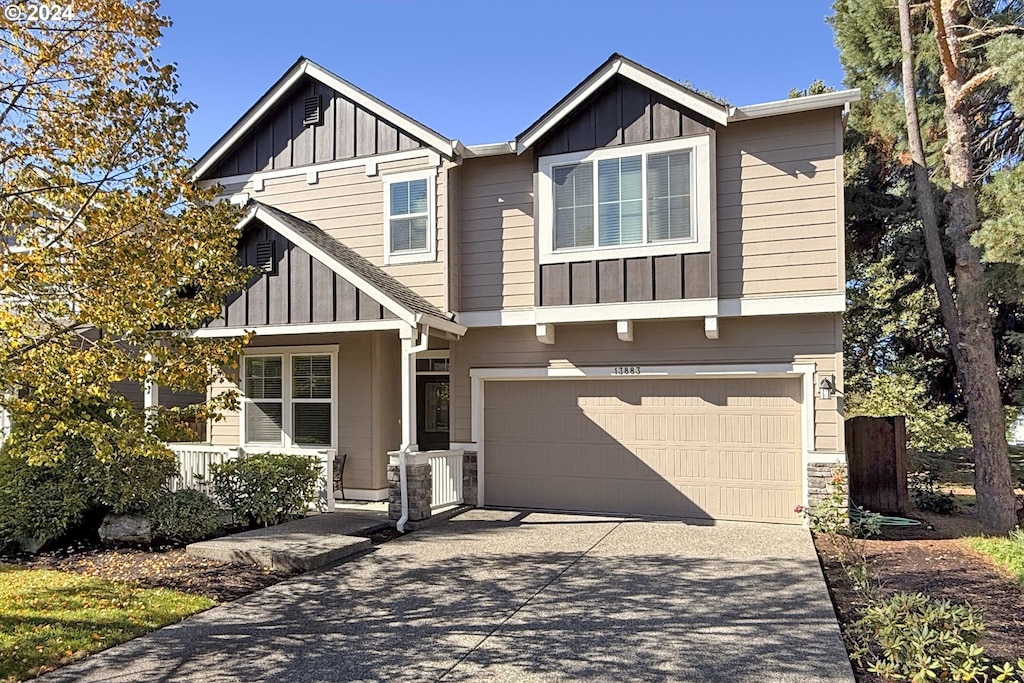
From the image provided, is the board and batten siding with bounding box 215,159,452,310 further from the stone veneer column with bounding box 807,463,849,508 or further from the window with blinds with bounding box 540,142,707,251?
the stone veneer column with bounding box 807,463,849,508

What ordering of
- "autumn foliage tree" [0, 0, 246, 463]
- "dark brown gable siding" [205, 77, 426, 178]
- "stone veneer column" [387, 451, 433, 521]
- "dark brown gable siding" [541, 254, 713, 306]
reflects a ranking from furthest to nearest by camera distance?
"dark brown gable siding" [205, 77, 426, 178], "dark brown gable siding" [541, 254, 713, 306], "stone veneer column" [387, 451, 433, 521], "autumn foliage tree" [0, 0, 246, 463]

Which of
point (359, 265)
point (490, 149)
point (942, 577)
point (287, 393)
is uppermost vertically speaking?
point (490, 149)

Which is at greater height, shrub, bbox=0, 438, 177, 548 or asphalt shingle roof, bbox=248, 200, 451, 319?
asphalt shingle roof, bbox=248, 200, 451, 319

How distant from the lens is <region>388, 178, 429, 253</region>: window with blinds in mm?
11523

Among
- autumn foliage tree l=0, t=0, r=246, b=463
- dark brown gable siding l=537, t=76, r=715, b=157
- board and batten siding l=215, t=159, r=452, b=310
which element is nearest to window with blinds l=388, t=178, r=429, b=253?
board and batten siding l=215, t=159, r=452, b=310

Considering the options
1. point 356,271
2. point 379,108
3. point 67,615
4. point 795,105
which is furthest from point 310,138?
point 67,615

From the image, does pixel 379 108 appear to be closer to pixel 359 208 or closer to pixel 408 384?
pixel 359 208

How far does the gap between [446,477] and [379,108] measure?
235 inches

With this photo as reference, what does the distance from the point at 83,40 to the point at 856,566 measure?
8.52m

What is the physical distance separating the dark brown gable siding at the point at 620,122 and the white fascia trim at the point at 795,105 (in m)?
0.48

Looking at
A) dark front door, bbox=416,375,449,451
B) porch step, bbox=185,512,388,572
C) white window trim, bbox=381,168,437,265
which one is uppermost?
white window trim, bbox=381,168,437,265

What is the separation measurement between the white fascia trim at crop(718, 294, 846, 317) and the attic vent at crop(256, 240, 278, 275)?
6389mm

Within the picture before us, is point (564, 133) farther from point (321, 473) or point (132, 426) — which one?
point (132, 426)

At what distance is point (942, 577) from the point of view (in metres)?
7.40
